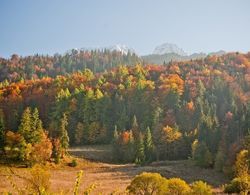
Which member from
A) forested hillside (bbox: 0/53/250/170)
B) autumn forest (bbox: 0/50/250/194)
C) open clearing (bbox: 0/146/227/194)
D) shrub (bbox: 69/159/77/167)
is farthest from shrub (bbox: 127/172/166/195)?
forested hillside (bbox: 0/53/250/170)

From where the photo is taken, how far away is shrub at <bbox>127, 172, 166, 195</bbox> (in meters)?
34.8

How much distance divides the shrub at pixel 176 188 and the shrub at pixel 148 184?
0.59m

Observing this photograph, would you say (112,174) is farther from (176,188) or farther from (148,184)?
(176,188)

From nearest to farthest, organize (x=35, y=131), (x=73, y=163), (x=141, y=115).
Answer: (x=35, y=131), (x=73, y=163), (x=141, y=115)

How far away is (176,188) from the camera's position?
33344 mm

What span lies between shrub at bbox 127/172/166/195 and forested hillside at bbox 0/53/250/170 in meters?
47.0

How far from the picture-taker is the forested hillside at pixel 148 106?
91.5m

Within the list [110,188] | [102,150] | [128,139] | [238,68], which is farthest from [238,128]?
[238,68]

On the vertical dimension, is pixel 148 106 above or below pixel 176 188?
above

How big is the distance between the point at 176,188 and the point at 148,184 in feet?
9.85

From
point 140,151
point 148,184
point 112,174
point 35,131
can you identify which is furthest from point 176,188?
point 140,151

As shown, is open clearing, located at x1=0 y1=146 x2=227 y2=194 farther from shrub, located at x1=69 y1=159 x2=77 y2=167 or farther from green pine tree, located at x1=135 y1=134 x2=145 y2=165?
green pine tree, located at x1=135 y1=134 x2=145 y2=165

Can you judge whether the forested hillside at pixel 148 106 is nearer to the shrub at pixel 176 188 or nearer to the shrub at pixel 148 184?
the shrub at pixel 148 184

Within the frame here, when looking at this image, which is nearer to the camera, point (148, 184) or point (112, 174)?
point (148, 184)
